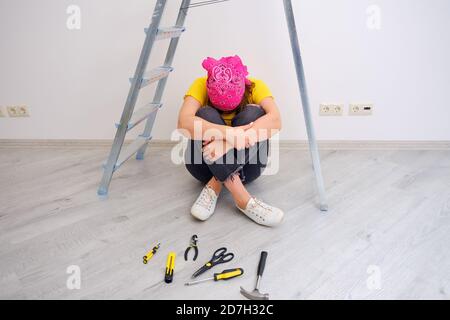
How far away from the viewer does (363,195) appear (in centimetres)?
151

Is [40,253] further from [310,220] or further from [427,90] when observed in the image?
[427,90]

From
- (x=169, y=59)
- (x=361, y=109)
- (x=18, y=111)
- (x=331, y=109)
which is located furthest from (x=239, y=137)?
(x=18, y=111)

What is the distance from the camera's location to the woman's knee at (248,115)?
131cm

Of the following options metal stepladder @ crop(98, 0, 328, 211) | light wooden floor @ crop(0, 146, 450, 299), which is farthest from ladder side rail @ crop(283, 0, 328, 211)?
light wooden floor @ crop(0, 146, 450, 299)

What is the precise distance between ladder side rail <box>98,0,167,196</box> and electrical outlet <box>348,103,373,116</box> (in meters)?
1.25

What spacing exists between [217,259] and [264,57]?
3.95 ft

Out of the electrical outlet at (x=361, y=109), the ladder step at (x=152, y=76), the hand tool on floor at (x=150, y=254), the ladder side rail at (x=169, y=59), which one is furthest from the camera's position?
the electrical outlet at (x=361, y=109)

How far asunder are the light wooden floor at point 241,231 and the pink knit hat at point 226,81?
0.52m

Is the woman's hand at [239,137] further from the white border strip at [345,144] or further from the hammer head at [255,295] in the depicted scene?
the white border strip at [345,144]

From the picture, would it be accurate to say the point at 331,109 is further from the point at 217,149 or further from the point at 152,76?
the point at 152,76

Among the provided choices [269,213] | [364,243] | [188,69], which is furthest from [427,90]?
[188,69]

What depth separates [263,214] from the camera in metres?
1.31

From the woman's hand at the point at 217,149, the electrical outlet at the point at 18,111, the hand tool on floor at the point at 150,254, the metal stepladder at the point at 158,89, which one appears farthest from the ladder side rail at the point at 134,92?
the electrical outlet at the point at 18,111
